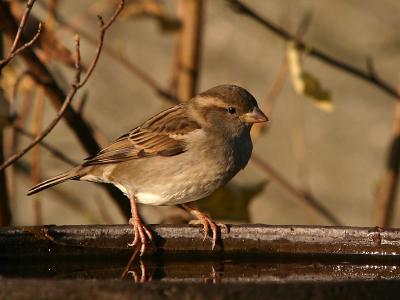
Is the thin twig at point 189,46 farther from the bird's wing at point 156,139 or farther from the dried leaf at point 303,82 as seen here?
the dried leaf at point 303,82

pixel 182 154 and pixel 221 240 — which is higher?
pixel 182 154

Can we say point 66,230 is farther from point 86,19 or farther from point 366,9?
point 366,9

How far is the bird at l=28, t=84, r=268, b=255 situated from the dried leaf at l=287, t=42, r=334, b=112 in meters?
0.50

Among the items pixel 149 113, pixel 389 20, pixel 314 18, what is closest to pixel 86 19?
pixel 149 113

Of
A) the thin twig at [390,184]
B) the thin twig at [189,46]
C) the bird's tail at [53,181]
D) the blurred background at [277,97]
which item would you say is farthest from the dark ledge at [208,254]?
the blurred background at [277,97]

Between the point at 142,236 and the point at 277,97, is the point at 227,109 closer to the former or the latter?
the point at 142,236

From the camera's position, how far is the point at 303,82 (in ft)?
14.6

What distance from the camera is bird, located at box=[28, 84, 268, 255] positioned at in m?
4.72

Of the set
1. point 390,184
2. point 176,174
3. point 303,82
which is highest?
point 303,82

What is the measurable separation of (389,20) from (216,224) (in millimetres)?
4343

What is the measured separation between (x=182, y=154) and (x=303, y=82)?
75 centimetres

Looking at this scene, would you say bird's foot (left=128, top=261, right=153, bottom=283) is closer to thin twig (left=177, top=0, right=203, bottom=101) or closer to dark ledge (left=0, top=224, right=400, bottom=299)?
dark ledge (left=0, top=224, right=400, bottom=299)

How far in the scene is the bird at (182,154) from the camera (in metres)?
4.72

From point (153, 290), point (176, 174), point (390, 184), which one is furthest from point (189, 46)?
point (153, 290)
